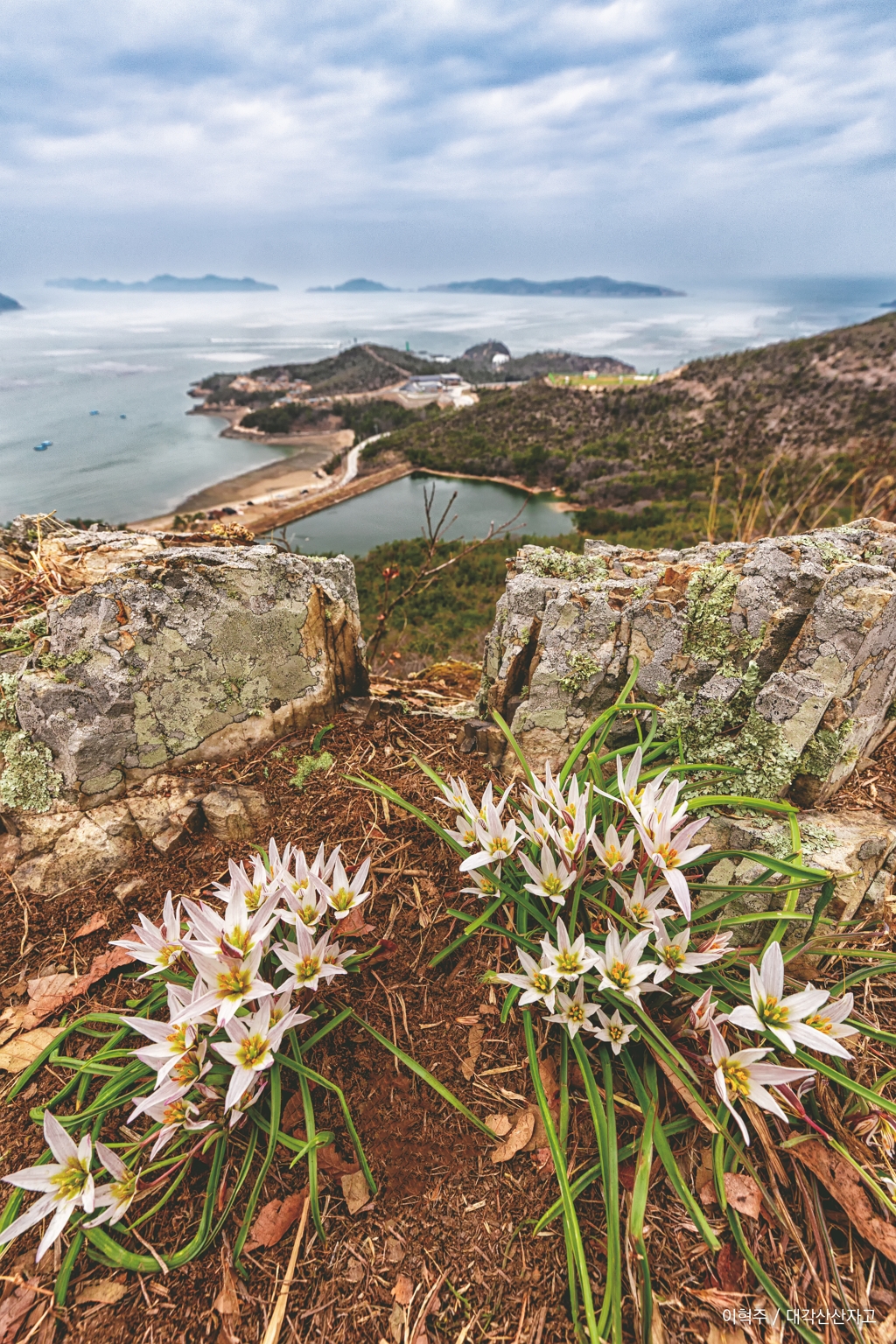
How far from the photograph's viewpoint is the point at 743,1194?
118 cm

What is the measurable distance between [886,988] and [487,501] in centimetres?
2928

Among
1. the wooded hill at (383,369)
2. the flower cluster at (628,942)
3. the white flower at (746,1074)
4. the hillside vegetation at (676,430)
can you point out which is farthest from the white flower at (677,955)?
the wooded hill at (383,369)

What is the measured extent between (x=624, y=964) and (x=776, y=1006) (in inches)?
13.0

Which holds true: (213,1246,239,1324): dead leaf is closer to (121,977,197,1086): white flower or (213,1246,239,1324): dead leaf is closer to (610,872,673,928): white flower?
(121,977,197,1086): white flower

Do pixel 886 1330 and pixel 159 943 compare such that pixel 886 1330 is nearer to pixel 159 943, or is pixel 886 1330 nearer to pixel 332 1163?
pixel 332 1163

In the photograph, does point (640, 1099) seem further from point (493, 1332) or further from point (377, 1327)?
point (377, 1327)

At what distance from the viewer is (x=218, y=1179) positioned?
1.21m

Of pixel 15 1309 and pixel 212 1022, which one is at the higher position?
pixel 212 1022

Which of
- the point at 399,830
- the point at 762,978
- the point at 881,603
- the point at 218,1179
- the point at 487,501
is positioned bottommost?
the point at 487,501

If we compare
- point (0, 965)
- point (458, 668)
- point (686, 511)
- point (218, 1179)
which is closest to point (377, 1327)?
point (218, 1179)

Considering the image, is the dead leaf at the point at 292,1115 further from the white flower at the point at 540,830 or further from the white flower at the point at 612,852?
the white flower at the point at 612,852

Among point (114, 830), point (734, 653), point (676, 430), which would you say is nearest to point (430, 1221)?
point (114, 830)

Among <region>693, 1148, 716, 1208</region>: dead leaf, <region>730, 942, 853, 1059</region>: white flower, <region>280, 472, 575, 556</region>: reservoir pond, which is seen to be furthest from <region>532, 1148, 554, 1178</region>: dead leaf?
<region>280, 472, 575, 556</region>: reservoir pond

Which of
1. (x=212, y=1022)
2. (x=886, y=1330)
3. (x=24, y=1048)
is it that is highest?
(x=212, y=1022)
